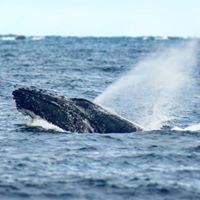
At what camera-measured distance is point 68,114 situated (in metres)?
24.8

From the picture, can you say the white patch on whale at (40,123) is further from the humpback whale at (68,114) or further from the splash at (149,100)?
the splash at (149,100)

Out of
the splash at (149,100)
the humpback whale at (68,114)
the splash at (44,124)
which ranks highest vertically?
the humpback whale at (68,114)

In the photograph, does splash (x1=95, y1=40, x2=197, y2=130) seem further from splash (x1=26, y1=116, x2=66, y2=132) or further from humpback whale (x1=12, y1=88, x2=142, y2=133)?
splash (x1=26, y1=116, x2=66, y2=132)

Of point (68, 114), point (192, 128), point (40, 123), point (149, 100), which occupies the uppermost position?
point (68, 114)

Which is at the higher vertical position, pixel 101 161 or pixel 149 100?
pixel 101 161

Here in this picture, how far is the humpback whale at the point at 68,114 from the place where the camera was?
24.8m

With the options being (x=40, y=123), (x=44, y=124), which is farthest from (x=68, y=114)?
(x=40, y=123)

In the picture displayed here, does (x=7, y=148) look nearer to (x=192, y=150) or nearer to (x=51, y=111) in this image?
(x=51, y=111)

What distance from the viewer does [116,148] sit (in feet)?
69.0

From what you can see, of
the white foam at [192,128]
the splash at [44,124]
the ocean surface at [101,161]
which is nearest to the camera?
the ocean surface at [101,161]

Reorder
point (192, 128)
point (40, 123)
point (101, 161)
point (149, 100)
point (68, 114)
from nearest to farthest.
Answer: point (101, 161) < point (68, 114) < point (40, 123) < point (192, 128) < point (149, 100)

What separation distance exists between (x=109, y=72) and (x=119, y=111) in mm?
29547

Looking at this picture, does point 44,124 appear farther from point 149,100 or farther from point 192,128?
point 149,100

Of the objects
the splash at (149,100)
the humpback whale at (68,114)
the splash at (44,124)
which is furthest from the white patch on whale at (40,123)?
the splash at (149,100)
